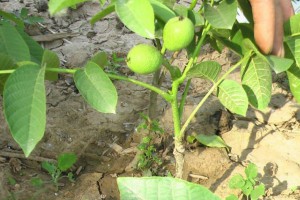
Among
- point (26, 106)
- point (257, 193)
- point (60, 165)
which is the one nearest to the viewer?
point (26, 106)

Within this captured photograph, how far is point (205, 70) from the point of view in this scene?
139 cm

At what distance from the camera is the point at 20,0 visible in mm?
3400

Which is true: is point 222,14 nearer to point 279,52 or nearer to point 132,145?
point 279,52

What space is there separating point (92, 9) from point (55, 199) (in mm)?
1871

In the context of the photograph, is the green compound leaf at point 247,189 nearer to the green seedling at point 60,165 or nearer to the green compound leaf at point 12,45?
the green seedling at point 60,165

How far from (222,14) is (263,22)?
0.45ft

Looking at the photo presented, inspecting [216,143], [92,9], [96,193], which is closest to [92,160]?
[96,193]

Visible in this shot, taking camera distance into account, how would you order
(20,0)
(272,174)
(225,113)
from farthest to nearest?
1. (20,0)
2. (225,113)
3. (272,174)

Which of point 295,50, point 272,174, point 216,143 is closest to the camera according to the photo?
point 295,50

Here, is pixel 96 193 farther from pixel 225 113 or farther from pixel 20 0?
pixel 20 0

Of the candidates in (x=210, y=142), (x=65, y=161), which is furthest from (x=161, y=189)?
(x=65, y=161)

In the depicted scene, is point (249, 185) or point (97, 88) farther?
point (249, 185)

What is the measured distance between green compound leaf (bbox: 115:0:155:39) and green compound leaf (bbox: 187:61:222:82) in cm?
27

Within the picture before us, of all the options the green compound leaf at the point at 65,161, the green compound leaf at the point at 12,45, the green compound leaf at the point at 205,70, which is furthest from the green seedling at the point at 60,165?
the green compound leaf at the point at 205,70
